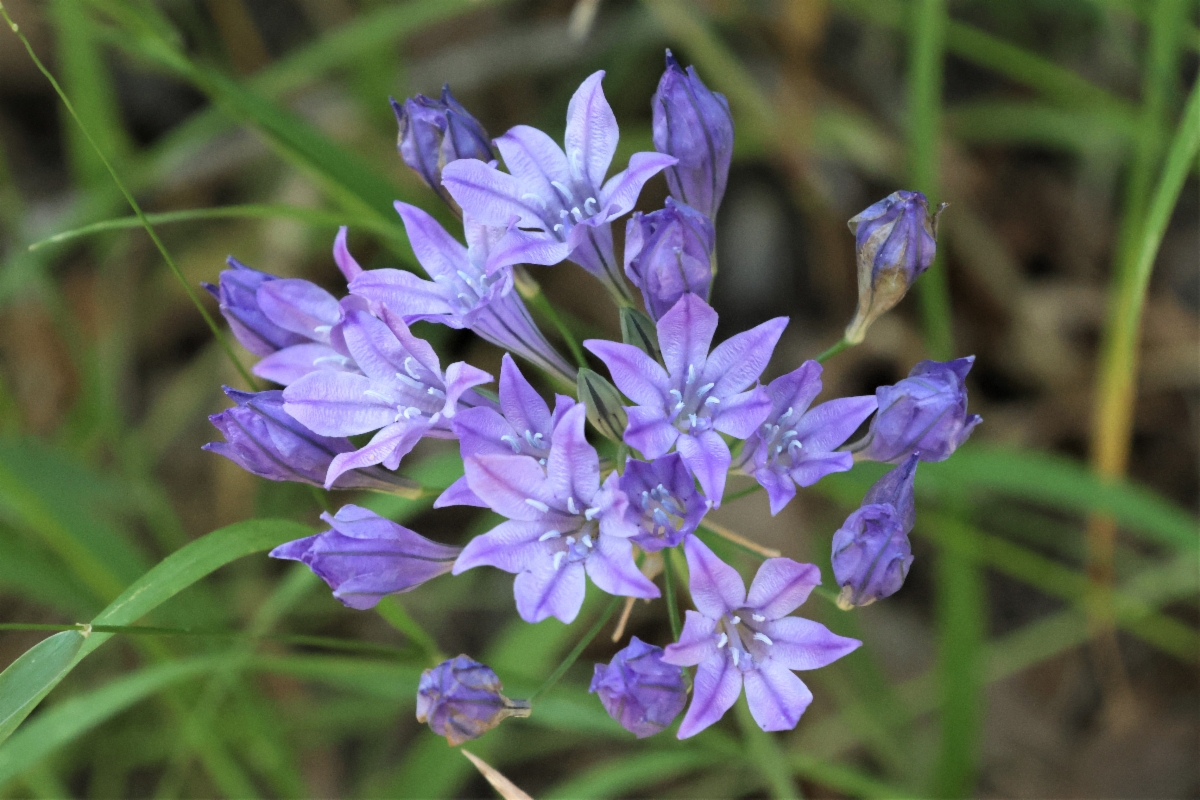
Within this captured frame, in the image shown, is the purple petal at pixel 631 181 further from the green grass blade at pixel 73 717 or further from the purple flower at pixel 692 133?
the green grass blade at pixel 73 717

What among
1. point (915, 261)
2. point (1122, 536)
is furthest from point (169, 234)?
point (1122, 536)

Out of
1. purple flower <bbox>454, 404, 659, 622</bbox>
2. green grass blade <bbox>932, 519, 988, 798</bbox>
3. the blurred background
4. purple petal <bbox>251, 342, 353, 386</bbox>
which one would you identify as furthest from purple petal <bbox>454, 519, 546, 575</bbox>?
green grass blade <bbox>932, 519, 988, 798</bbox>

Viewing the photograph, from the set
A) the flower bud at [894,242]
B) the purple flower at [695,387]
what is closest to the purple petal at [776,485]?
the purple flower at [695,387]

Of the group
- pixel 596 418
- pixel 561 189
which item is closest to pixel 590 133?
pixel 561 189

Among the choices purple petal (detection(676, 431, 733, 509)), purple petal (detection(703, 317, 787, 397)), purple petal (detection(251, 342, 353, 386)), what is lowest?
purple petal (detection(676, 431, 733, 509))

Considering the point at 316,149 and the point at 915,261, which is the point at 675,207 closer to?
the point at 915,261

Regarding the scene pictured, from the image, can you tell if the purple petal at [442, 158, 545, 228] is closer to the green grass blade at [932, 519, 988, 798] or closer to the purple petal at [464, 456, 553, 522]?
the purple petal at [464, 456, 553, 522]
